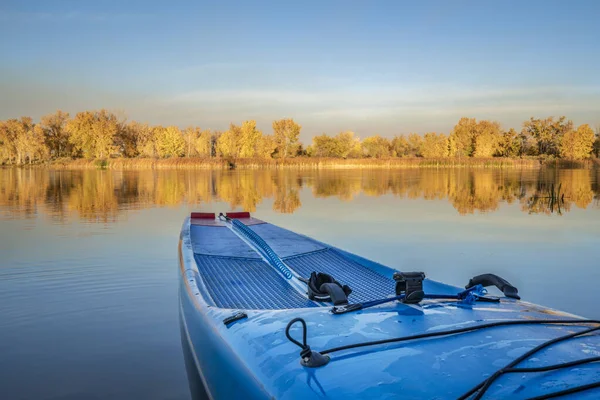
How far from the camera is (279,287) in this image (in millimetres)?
5152

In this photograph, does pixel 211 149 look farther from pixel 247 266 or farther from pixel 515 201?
pixel 247 266

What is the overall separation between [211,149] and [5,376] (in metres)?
97.9

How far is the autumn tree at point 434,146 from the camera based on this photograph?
3873 inches

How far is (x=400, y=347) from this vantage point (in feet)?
8.43

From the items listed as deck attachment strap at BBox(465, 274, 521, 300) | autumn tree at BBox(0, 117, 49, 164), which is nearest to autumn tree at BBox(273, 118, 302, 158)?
autumn tree at BBox(0, 117, 49, 164)

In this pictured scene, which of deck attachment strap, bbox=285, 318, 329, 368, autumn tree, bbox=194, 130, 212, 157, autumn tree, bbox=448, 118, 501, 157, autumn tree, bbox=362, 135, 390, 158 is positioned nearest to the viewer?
deck attachment strap, bbox=285, 318, 329, 368

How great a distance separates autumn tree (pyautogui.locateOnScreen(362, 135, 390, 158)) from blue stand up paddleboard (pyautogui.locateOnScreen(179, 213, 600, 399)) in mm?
112463

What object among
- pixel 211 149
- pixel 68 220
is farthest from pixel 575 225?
pixel 211 149

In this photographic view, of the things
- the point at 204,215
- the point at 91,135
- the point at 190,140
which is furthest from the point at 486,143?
the point at 204,215

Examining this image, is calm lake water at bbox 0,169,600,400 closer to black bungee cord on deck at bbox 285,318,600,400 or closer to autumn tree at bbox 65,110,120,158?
black bungee cord on deck at bbox 285,318,600,400

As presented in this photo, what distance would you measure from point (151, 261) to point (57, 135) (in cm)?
8408

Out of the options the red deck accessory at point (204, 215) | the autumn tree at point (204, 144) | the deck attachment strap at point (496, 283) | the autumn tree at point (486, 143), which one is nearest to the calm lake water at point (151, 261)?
the red deck accessory at point (204, 215)

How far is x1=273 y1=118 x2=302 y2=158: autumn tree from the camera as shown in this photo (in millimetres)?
90938

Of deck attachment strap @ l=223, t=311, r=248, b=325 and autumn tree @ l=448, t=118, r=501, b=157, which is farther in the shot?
autumn tree @ l=448, t=118, r=501, b=157
